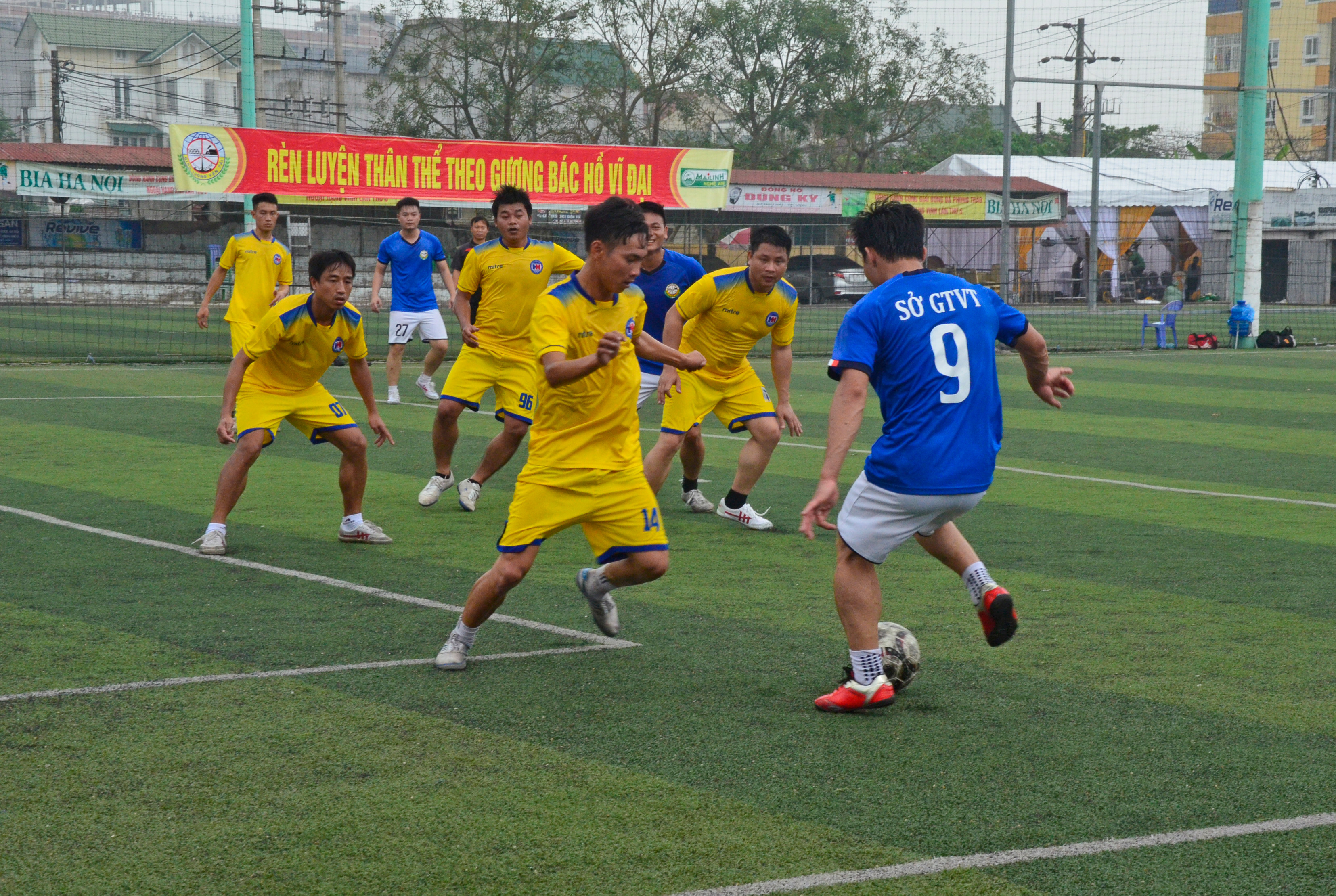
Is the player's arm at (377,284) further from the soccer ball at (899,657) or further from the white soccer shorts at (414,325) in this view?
the soccer ball at (899,657)

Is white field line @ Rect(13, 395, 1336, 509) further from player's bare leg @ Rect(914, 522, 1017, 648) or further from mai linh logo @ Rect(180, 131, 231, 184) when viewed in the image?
mai linh logo @ Rect(180, 131, 231, 184)

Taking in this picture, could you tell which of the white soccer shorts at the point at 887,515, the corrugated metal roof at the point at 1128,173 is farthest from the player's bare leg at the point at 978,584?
the corrugated metal roof at the point at 1128,173

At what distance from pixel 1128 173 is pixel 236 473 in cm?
4466

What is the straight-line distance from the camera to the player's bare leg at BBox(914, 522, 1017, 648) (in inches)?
201

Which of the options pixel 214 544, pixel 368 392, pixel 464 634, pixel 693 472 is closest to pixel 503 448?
pixel 693 472

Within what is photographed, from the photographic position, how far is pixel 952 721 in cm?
495

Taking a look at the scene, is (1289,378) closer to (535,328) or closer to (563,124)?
(535,328)

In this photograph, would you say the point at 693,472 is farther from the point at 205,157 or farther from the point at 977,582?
the point at 205,157

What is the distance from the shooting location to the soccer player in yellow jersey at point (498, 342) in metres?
9.50

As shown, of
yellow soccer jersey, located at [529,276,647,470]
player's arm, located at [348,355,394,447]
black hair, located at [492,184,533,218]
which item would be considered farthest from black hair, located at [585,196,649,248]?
black hair, located at [492,184,533,218]

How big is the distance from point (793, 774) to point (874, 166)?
58.2 m

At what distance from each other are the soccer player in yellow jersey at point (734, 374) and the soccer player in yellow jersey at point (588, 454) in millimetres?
3292

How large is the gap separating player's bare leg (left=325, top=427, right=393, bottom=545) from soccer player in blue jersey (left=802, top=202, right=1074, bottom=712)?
3.91m

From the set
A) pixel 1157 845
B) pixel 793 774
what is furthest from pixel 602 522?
pixel 1157 845
